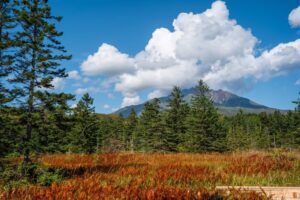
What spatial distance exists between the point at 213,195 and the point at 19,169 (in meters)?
6.44

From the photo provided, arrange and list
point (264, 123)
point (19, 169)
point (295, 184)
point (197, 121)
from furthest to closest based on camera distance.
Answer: point (264, 123), point (197, 121), point (19, 169), point (295, 184)

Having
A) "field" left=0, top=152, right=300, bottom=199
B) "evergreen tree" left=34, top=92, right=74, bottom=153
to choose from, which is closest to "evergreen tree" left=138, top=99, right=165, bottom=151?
"field" left=0, top=152, right=300, bottom=199

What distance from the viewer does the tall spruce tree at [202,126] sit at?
40.8 metres

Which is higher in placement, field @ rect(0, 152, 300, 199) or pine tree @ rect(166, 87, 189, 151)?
pine tree @ rect(166, 87, 189, 151)

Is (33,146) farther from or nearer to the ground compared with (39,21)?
nearer to the ground

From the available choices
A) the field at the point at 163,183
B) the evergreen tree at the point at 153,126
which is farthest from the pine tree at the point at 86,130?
the field at the point at 163,183

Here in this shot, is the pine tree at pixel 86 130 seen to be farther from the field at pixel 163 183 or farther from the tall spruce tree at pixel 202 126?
the field at pixel 163 183

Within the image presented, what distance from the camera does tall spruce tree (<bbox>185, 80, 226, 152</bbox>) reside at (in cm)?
4078

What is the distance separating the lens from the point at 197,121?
41062 mm

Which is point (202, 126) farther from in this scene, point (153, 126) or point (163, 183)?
point (163, 183)

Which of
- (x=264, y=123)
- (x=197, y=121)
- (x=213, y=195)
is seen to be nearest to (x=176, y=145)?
(x=197, y=121)

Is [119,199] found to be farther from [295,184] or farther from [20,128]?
[20,128]

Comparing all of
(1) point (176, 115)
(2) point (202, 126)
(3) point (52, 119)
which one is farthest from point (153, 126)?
(3) point (52, 119)

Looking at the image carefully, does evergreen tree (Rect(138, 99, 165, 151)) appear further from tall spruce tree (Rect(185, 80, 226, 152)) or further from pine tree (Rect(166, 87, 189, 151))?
tall spruce tree (Rect(185, 80, 226, 152))
